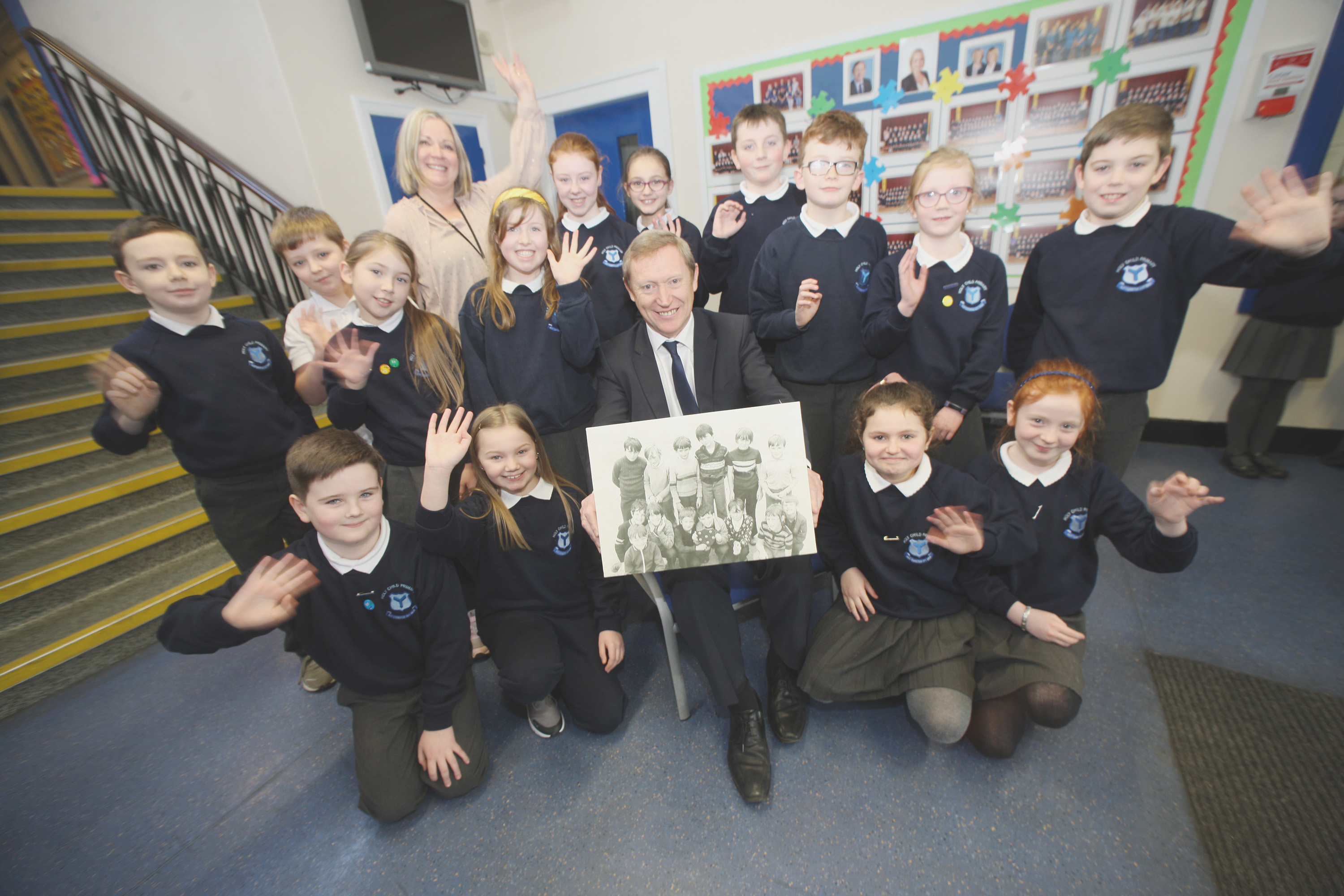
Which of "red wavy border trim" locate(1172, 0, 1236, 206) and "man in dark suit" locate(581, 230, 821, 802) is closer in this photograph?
"man in dark suit" locate(581, 230, 821, 802)

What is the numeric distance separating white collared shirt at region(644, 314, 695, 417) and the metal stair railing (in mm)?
3467

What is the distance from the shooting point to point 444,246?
2.10 m

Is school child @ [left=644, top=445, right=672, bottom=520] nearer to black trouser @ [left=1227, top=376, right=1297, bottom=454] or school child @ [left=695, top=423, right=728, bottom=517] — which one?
school child @ [left=695, top=423, right=728, bottom=517]

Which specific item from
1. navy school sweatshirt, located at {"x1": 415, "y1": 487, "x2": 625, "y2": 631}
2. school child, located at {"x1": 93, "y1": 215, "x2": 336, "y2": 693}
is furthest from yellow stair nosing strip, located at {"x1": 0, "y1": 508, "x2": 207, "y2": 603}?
navy school sweatshirt, located at {"x1": 415, "y1": 487, "x2": 625, "y2": 631}

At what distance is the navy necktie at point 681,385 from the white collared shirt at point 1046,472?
975 millimetres

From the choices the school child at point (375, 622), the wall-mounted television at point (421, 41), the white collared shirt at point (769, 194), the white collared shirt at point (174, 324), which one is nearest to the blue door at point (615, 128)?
the wall-mounted television at point (421, 41)

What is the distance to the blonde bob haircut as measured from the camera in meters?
2.00

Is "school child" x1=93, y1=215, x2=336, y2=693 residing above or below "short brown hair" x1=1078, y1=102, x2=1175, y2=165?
below

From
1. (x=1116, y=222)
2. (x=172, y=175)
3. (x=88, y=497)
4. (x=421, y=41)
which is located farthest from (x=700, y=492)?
(x=172, y=175)

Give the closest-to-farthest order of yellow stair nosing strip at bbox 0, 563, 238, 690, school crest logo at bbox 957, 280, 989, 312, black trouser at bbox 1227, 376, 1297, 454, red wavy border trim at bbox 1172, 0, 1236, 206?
school crest logo at bbox 957, 280, 989, 312, yellow stair nosing strip at bbox 0, 563, 238, 690, red wavy border trim at bbox 1172, 0, 1236, 206, black trouser at bbox 1227, 376, 1297, 454

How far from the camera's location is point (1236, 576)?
2.09 m

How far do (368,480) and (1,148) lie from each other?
9.63m

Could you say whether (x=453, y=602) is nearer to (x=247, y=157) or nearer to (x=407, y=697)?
(x=407, y=697)

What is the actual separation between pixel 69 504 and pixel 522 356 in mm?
2472
